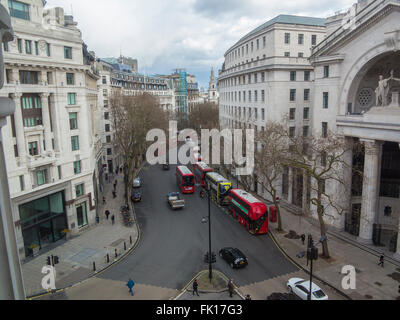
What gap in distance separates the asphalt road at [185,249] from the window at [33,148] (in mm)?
12927

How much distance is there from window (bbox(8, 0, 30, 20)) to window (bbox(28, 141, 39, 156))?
10968mm

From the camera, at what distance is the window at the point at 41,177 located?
28.7 meters

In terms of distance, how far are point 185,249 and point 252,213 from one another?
7.51 m

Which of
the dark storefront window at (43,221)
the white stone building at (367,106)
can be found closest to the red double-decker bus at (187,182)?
the dark storefront window at (43,221)

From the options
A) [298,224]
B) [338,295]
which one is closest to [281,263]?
[338,295]

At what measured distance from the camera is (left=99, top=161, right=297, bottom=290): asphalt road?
24.1 metres

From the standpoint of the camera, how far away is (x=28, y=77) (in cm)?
2780

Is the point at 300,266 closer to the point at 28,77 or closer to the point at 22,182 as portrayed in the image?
the point at 22,182

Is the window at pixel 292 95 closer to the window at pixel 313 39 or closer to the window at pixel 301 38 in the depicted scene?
the window at pixel 301 38

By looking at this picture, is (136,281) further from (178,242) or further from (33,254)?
(33,254)

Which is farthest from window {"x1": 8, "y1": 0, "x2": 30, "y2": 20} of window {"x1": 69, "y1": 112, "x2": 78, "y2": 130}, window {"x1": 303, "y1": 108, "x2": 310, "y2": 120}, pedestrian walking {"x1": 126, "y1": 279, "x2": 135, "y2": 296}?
window {"x1": 303, "y1": 108, "x2": 310, "y2": 120}

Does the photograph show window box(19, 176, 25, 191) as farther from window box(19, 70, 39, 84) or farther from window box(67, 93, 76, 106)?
window box(67, 93, 76, 106)

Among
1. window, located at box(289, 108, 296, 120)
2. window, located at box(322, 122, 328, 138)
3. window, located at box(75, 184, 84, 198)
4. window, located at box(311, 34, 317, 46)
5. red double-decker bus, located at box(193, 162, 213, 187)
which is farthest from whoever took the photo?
red double-decker bus, located at box(193, 162, 213, 187)

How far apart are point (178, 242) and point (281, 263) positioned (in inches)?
399
